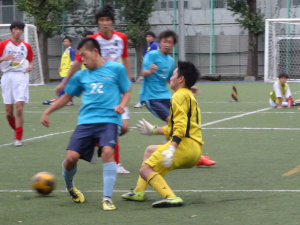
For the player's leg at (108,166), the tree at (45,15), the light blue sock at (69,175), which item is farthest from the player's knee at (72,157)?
the tree at (45,15)

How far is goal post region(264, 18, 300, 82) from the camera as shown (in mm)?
24031

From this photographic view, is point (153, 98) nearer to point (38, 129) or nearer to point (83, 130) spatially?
point (83, 130)

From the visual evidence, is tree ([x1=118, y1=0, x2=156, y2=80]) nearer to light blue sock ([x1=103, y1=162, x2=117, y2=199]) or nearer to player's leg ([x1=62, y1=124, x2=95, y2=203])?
player's leg ([x1=62, y1=124, x2=95, y2=203])

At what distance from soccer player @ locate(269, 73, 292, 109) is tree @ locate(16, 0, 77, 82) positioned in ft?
56.6

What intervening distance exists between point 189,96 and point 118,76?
0.73m

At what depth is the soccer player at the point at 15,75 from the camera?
35.9ft

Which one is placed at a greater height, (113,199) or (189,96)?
(189,96)

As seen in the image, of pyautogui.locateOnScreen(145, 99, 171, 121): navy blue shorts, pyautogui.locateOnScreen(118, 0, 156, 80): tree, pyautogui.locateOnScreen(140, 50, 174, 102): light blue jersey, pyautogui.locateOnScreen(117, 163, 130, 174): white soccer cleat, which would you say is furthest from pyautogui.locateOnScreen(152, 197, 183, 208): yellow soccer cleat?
pyautogui.locateOnScreen(118, 0, 156, 80): tree

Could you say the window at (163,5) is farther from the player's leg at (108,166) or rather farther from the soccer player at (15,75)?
the player's leg at (108,166)

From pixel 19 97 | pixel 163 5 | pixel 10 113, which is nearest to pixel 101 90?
pixel 19 97

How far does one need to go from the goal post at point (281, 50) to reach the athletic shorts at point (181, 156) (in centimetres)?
1736

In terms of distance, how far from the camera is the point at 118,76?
6.42 m

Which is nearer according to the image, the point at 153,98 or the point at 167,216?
the point at 167,216

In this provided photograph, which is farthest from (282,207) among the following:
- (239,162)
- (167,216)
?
(239,162)
